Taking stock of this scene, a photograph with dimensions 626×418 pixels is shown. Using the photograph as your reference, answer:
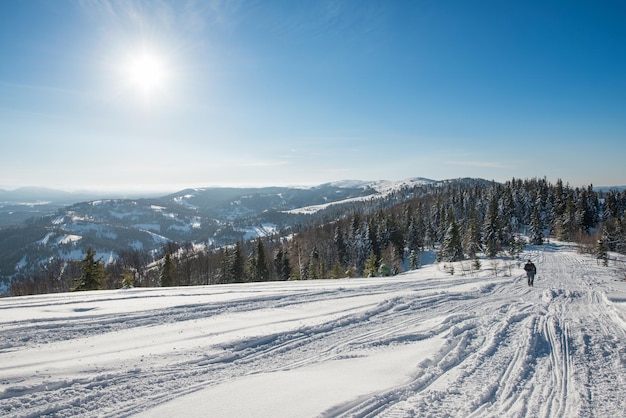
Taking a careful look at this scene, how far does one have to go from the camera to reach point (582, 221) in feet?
259

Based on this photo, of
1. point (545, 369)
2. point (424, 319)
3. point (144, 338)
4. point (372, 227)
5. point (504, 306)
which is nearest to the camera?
point (545, 369)

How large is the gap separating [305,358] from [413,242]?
250ft

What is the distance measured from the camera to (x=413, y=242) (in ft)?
255

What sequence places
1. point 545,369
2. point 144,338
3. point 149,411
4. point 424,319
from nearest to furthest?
1. point 149,411
2. point 545,369
3. point 144,338
4. point 424,319

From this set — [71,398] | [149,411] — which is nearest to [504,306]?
[149,411]

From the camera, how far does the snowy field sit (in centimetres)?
466

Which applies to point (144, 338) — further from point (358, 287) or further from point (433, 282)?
point (433, 282)

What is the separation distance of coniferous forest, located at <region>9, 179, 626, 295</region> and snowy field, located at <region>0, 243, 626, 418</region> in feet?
89.9

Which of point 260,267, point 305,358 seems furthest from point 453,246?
point 305,358

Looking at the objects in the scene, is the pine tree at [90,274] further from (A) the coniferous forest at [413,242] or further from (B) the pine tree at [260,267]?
(B) the pine tree at [260,267]

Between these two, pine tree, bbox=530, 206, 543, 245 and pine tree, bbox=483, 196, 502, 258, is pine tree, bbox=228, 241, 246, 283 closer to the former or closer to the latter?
pine tree, bbox=483, 196, 502, 258

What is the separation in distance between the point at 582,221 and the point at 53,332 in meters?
105

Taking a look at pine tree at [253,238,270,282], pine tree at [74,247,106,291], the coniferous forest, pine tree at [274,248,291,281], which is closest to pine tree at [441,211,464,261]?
the coniferous forest

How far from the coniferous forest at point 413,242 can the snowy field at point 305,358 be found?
27.4 m
